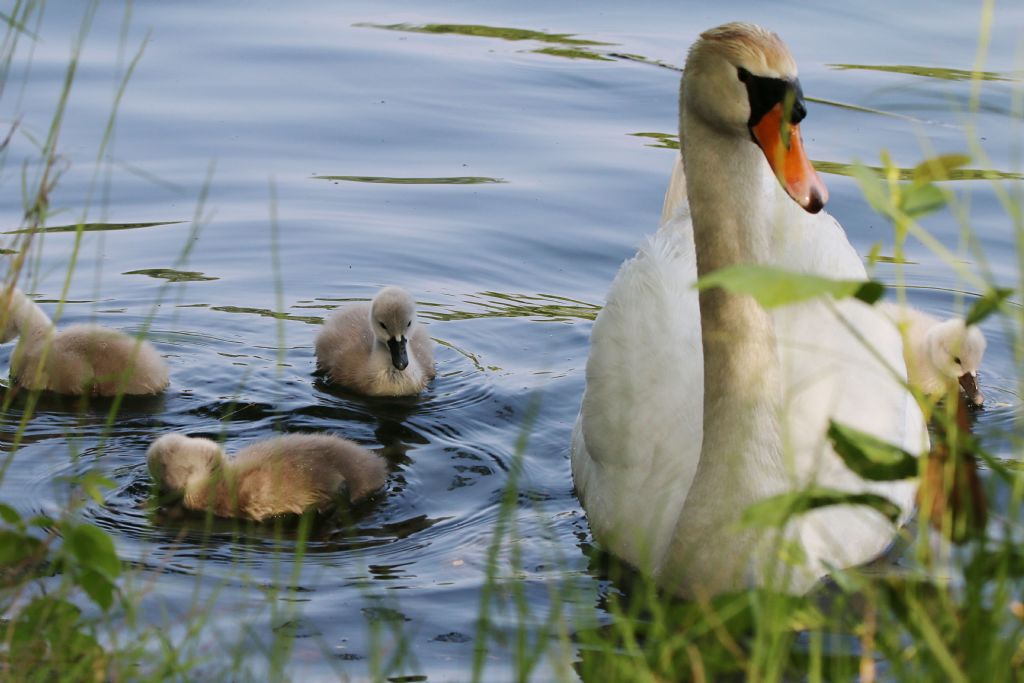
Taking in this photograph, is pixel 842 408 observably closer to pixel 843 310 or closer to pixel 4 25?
pixel 843 310

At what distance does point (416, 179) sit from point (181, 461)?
398cm

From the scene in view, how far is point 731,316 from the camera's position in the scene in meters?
4.56

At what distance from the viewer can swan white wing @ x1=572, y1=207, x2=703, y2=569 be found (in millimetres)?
4984

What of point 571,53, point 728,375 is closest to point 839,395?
point 728,375

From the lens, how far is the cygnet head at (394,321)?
6.75 metres

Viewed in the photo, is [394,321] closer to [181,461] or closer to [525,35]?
[181,461]

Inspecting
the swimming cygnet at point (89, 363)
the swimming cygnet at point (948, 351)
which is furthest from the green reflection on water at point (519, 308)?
the swimming cygnet at point (89, 363)

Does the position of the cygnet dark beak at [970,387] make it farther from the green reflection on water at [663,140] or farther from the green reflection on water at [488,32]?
the green reflection on water at [488,32]

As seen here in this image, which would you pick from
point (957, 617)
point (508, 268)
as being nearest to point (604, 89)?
point (508, 268)

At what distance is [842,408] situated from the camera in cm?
516

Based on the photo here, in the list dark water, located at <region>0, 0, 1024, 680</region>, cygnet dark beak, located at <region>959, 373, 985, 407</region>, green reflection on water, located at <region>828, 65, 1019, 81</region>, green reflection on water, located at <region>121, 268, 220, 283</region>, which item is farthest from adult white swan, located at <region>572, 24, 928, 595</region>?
green reflection on water, located at <region>828, 65, 1019, 81</region>

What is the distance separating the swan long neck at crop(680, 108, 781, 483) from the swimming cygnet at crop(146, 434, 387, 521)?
151cm

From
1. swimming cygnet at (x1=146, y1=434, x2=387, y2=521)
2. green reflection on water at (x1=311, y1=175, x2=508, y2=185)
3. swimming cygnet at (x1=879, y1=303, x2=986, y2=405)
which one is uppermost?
green reflection on water at (x1=311, y1=175, x2=508, y2=185)

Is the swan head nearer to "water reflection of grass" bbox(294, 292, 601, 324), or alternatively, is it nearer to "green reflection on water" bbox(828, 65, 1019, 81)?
"water reflection of grass" bbox(294, 292, 601, 324)
